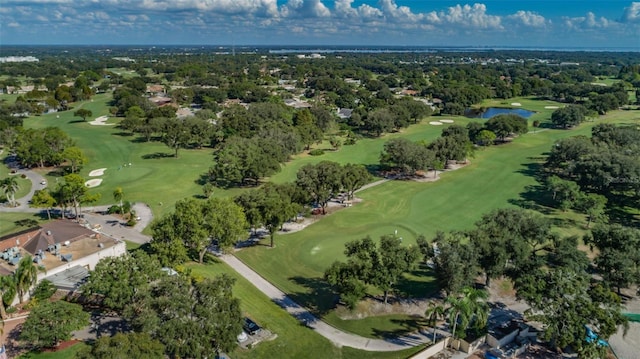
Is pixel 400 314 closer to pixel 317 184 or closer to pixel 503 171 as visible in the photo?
pixel 317 184

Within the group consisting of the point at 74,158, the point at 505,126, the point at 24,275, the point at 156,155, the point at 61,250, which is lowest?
the point at 61,250

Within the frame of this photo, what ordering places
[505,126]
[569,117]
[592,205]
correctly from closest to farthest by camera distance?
[592,205]
[505,126]
[569,117]

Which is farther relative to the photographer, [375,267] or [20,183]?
[20,183]

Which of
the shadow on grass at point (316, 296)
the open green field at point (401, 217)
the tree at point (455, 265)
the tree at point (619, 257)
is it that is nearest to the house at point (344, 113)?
the open green field at point (401, 217)

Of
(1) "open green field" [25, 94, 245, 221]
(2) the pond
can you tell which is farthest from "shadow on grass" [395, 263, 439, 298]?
(2) the pond

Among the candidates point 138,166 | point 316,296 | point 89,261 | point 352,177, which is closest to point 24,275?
point 89,261

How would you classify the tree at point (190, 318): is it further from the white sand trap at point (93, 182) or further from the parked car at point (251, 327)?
the white sand trap at point (93, 182)

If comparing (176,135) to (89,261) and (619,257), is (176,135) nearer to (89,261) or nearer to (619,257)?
(89,261)
